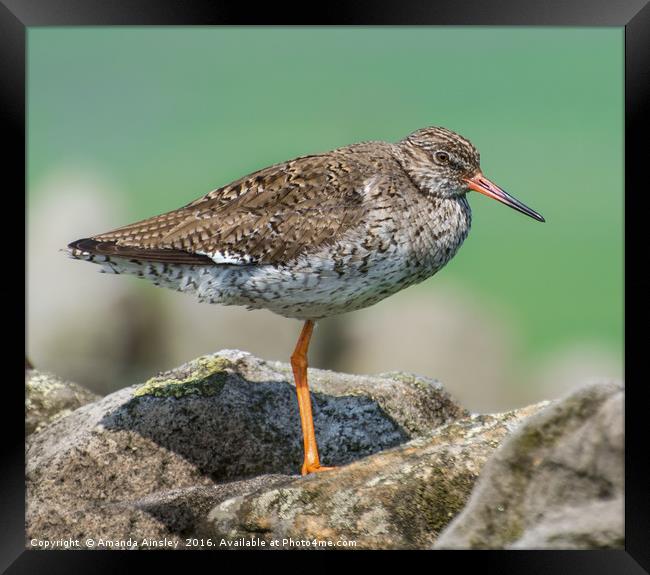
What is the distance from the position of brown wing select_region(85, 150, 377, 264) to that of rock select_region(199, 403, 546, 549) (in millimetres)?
2383

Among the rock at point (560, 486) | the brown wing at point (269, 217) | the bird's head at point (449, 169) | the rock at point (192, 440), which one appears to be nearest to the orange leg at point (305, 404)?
the rock at point (192, 440)

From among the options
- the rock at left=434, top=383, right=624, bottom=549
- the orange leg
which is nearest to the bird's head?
the orange leg

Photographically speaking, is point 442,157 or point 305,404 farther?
point 442,157

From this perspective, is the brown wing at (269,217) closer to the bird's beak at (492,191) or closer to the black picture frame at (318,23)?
the bird's beak at (492,191)

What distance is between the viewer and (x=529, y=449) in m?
7.79

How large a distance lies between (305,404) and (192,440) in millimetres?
1277

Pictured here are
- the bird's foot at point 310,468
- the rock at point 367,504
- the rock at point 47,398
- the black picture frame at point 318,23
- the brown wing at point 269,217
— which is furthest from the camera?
the rock at point 47,398

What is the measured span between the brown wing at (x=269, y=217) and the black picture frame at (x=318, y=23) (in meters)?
2.17

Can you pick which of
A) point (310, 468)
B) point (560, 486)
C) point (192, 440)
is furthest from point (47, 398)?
point (560, 486)

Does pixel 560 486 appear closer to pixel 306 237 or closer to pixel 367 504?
pixel 367 504

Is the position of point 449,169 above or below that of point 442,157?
below

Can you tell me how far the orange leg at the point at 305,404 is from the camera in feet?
33.9

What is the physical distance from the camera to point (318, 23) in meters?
8.37
